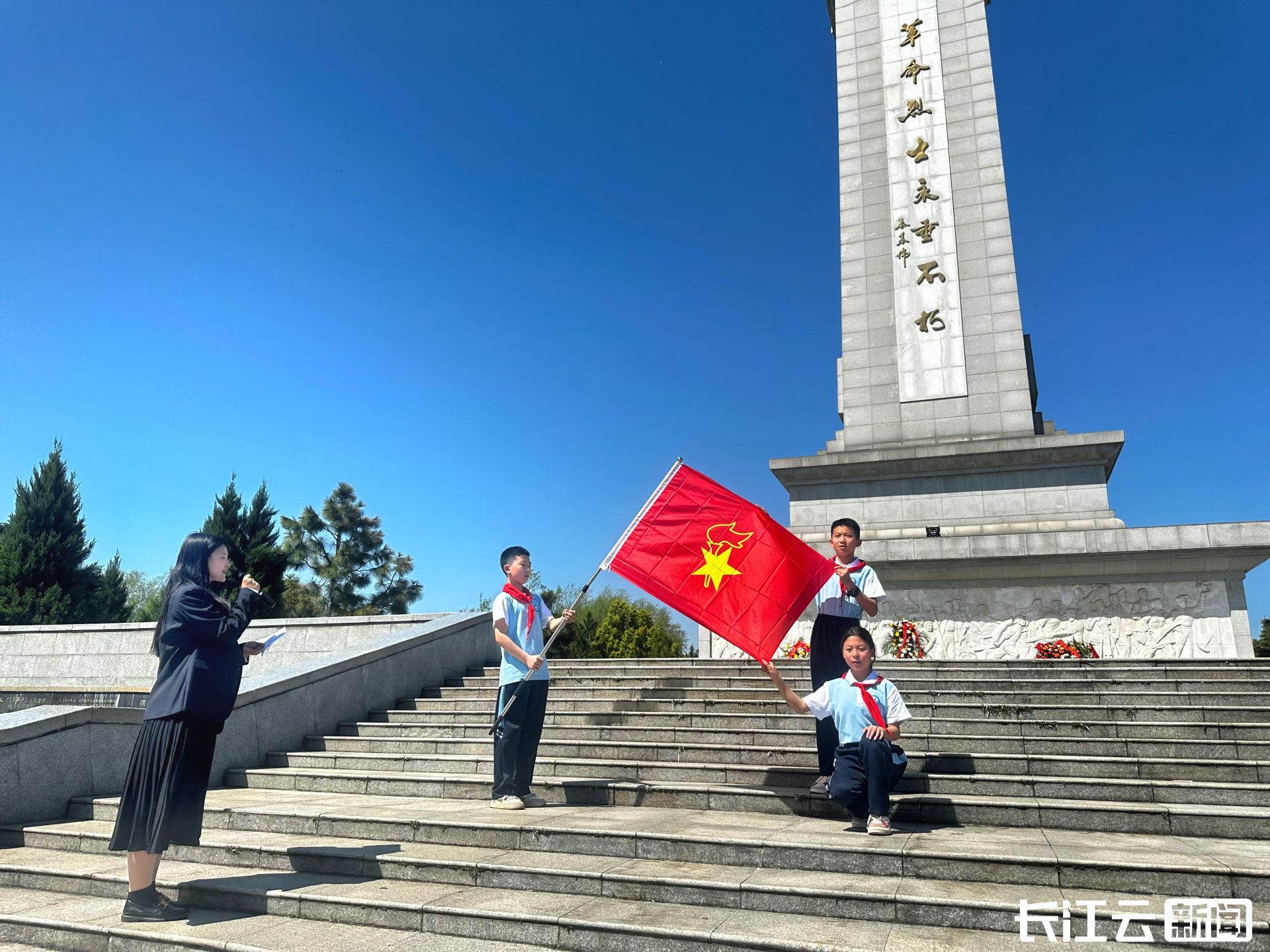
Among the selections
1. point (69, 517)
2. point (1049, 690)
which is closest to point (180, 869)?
point (1049, 690)

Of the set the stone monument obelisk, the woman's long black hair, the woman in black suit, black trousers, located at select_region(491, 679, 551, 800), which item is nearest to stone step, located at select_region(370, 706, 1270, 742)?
black trousers, located at select_region(491, 679, 551, 800)

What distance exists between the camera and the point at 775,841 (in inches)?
173

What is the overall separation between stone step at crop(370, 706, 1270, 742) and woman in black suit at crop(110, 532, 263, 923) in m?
3.80

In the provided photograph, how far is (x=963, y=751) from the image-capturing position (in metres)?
6.14

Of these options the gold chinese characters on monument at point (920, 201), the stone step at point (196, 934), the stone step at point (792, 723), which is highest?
the gold chinese characters on monument at point (920, 201)

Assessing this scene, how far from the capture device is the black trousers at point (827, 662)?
5.25m

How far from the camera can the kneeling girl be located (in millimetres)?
4578

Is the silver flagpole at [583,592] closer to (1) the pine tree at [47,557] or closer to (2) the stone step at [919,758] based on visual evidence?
(2) the stone step at [919,758]

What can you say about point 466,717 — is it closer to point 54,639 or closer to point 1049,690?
point 1049,690

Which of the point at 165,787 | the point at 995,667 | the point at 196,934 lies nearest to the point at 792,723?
the point at 995,667

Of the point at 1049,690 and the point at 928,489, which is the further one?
the point at 928,489

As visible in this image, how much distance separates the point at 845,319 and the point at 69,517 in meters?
21.2

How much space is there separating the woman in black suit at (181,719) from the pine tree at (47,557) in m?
20.1

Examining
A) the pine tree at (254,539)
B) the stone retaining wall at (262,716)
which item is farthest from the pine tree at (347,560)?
the stone retaining wall at (262,716)
